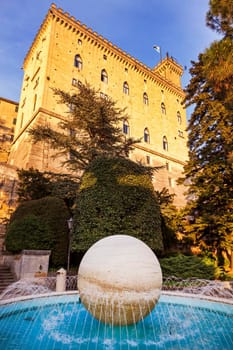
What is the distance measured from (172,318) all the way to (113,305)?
200 cm

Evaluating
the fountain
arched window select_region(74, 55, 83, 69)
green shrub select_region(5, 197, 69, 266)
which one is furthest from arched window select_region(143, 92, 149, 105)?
the fountain

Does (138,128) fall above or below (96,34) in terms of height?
below

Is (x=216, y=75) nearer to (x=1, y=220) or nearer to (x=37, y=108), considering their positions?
(x=1, y=220)

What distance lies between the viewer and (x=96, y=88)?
28.2m

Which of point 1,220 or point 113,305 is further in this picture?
point 1,220

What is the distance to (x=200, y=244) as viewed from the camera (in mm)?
14102

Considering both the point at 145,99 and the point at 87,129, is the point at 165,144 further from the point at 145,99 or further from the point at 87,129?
the point at 87,129

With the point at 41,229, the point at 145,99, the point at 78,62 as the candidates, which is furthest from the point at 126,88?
the point at 41,229

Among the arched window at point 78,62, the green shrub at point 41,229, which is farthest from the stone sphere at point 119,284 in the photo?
the arched window at point 78,62

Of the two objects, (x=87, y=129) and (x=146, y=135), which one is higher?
(x=146, y=135)

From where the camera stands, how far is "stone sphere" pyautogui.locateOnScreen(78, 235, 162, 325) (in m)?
4.05

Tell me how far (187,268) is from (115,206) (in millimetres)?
4503

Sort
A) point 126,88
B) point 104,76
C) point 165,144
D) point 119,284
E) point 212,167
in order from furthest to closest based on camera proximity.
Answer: point 165,144 < point 126,88 < point 104,76 < point 212,167 < point 119,284

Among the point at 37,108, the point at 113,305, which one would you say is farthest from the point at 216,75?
the point at 37,108
